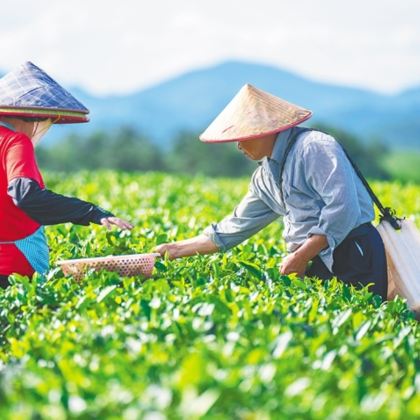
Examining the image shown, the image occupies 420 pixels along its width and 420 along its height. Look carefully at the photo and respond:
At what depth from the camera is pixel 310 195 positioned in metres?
5.59

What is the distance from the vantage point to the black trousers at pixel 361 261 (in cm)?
573

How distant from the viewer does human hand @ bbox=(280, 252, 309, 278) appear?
18.2 ft

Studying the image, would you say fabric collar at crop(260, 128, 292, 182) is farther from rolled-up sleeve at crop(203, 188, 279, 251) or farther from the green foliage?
the green foliage

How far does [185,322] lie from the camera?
13.6ft

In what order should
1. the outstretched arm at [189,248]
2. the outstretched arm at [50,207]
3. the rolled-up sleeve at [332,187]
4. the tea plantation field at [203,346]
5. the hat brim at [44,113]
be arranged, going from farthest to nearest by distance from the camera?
the outstretched arm at [189,248] < the rolled-up sleeve at [332,187] < the hat brim at [44,113] < the outstretched arm at [50,207] < the tea plantation field at [203,346]

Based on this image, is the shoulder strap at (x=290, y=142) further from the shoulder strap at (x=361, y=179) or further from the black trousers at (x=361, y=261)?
the black trousers at (x=361, y=261)

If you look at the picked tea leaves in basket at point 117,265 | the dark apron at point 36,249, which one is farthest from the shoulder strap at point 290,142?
the dark apron at point 36,249

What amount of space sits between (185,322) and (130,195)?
7842mm

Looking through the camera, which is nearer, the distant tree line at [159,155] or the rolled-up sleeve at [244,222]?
the rolled-up sleeve at [244,222]

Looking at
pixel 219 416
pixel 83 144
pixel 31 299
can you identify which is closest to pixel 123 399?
pixel 219 416

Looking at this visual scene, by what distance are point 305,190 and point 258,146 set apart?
1.10 feet

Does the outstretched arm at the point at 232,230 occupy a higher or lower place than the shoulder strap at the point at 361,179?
lower

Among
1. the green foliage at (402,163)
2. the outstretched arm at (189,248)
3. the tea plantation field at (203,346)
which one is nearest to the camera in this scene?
the tea plantation field at (203,346)

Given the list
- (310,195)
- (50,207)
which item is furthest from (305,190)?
(50,207)
